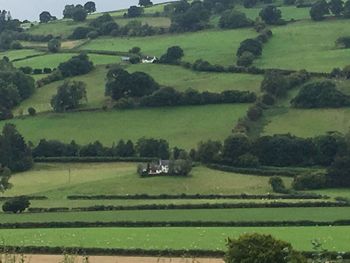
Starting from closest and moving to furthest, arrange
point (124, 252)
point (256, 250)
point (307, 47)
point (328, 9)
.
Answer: point (256, 250), point (124, 252), point (307, 47), point (328, 9)

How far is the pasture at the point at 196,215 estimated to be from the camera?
50250 mm

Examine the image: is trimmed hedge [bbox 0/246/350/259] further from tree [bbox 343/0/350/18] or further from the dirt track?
tree [bbox 343/0/350/18]

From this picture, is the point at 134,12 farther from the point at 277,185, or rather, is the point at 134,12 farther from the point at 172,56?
the point at 277,185

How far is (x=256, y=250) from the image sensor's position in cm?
3303

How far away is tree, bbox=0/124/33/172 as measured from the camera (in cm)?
7162

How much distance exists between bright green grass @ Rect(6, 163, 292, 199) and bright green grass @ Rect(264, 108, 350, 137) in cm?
1041

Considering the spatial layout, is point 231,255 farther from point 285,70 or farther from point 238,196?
point 285,70

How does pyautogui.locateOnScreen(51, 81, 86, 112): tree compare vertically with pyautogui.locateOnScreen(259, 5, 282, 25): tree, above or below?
below

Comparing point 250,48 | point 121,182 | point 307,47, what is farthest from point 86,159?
point 307,47

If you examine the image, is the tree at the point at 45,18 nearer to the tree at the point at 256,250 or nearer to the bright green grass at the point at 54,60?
the bright green grass at the point at 54,60

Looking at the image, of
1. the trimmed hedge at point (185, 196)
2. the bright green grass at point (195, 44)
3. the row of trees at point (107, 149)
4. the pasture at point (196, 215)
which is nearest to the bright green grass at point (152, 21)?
the bright green grass at point (195, 44)

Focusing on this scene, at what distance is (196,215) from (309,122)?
27819 millimetres

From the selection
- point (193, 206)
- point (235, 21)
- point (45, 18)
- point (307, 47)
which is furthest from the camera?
point (45, 18)

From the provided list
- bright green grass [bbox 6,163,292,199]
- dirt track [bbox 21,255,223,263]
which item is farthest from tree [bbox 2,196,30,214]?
dirt track [bbox 21,255,223,263]
